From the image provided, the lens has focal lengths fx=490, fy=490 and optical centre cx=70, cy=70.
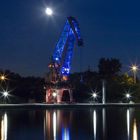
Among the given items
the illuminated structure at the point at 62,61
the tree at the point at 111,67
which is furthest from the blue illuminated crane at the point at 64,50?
the tree at the point at 111,67

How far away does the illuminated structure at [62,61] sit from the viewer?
95.8 meters

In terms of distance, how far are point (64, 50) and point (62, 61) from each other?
88.2 inches

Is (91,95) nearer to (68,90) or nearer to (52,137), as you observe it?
(68,90)

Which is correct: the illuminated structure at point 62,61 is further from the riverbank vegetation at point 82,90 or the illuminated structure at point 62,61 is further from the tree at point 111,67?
the tree at point 111,67

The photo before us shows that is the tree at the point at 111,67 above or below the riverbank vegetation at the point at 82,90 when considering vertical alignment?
above

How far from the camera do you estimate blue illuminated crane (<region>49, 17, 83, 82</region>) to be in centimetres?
9606

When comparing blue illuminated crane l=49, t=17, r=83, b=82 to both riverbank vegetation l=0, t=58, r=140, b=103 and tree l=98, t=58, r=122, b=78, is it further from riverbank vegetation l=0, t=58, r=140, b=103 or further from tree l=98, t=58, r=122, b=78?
tree l=98, t=58, r=122, b=78

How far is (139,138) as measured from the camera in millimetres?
23641

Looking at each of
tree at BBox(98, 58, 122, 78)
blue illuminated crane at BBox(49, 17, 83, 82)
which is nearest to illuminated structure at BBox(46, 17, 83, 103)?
blue illuminated crane at BBox(49, 17, 83, 82)

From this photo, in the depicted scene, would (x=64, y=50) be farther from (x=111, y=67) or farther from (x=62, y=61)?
(x=111, y=67)

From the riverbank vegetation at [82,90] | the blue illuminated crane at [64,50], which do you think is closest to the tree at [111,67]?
the riverbank vegetation at [82,90]

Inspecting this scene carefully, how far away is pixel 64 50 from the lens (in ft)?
322

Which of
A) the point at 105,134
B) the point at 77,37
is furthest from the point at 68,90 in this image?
the point at 105,134

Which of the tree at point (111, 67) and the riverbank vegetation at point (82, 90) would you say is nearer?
the riverbank vegetation at point (82, 90)
